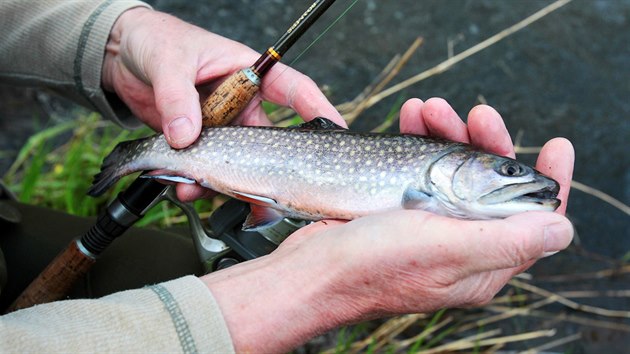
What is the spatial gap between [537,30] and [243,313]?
4.50m

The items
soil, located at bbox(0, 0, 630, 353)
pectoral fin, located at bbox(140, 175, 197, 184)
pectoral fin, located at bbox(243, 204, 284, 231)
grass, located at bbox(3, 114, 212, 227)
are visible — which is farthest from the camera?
soil, located at bbox(0, 0, 630, 353)

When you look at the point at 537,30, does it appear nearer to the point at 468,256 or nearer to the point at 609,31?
the point at 609,31

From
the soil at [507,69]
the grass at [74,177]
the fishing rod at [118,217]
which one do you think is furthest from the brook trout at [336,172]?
the soil at [507,69]

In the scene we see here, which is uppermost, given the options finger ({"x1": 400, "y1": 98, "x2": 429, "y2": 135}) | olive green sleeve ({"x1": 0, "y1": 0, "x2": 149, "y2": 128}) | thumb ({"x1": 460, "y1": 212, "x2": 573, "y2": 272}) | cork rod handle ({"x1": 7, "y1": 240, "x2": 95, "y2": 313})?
thumb ({"x1": 460, "y1": 212, "x2": 573, "y2": 272})

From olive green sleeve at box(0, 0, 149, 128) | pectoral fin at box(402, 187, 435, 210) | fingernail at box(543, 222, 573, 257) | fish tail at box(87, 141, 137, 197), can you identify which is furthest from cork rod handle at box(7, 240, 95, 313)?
fingernail at box(543, 222, 573, 257)

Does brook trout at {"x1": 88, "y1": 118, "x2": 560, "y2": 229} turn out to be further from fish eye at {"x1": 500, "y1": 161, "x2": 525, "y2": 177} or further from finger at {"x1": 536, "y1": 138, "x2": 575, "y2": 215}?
finger at {"x1": 536, "y1": 138, "x2": 575, "y2": 215}

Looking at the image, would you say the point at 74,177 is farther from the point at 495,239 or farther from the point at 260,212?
the point at 495,239

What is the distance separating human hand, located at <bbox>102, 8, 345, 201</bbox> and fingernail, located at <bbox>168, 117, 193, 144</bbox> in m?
0.01

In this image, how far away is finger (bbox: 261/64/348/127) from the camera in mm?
2775

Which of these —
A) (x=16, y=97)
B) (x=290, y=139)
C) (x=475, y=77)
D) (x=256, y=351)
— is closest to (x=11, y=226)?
(x=290, y=139)

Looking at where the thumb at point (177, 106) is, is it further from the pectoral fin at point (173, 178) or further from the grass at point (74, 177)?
the grass at point (74, 177)

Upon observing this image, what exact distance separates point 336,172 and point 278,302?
0.56m

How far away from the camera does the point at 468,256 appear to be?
184 centimetres

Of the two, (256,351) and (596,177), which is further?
(596,177)
